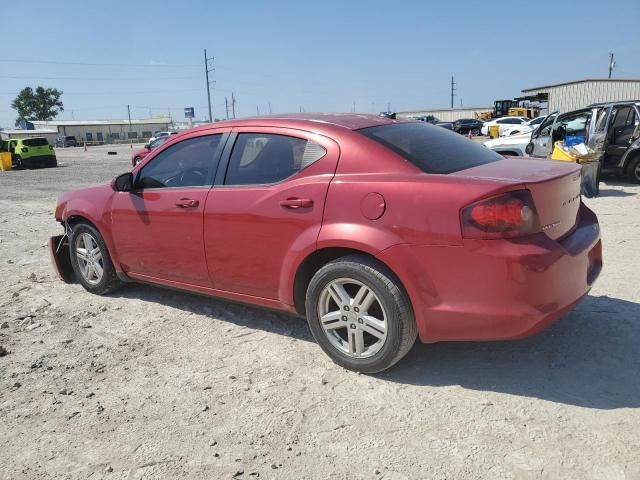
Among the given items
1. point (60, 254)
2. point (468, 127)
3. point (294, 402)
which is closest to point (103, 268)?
point (60, 254)

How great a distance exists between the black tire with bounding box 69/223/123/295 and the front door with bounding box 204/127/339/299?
1513 mm

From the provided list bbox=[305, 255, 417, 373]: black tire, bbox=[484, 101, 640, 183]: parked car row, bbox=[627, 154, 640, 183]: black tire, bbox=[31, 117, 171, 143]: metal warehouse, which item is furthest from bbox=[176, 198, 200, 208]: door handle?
bbox=[31, 117, 171, 143]: metal warehouse

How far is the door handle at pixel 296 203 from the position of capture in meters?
3.40

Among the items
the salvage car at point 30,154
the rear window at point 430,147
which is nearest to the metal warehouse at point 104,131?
the salvage car at point 30,154

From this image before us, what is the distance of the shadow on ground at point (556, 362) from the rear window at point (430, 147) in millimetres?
1230

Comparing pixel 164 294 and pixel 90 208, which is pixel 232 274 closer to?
pixel 164 294

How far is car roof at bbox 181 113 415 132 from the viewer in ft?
11.9

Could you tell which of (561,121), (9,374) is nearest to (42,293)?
(9,374)

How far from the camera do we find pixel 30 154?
29.0 metres

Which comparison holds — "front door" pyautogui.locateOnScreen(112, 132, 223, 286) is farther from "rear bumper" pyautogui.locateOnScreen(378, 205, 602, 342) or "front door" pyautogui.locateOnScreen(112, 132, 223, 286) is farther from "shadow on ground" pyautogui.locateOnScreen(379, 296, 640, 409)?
"shadow on ground" pyautogui.locateOnScreen(379, 296, 640, 409)

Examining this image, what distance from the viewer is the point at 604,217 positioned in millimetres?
7945

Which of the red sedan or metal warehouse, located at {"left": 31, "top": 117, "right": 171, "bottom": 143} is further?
metal warehouse, located at {"left": 31, "top": 117, "right": 171, "bottom": 143}

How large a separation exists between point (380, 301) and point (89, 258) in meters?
3.26

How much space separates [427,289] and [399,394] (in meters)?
0.65
